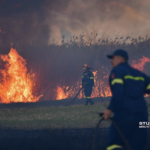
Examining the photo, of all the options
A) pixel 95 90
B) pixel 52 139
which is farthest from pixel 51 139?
pixel 95 90

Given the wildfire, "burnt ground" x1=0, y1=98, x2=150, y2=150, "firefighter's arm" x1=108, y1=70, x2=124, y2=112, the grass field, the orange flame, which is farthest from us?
the orange flame

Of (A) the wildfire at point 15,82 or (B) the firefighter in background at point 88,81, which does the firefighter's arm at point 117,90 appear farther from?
(A) the wildfire at point 15,82

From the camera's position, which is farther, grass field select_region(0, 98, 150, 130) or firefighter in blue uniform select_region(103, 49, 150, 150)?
grass field select_region(0, 98, 150, 130)

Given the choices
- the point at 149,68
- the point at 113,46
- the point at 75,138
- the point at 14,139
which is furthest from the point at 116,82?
the point at 149,68

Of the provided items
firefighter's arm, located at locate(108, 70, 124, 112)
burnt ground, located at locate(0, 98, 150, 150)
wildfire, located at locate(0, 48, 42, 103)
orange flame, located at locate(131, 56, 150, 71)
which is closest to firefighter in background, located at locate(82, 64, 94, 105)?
wildfire, located at locate(0, 48, 42, 103)

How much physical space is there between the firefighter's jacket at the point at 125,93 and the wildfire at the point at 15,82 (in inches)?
506

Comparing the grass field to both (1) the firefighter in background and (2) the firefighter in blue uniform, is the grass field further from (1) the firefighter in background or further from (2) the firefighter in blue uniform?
(2) the firefighter in blue uniform

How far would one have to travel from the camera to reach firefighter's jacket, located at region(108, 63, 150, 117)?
3.36m

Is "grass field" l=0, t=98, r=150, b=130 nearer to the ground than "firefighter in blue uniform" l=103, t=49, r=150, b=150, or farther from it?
nearer to the ground

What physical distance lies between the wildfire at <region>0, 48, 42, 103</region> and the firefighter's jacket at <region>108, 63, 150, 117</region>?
12.8 metres

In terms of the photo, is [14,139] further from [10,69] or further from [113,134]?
[10,69]

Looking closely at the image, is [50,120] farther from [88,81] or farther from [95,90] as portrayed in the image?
[95,90]

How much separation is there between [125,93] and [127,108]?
220 mm

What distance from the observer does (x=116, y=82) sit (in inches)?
132
